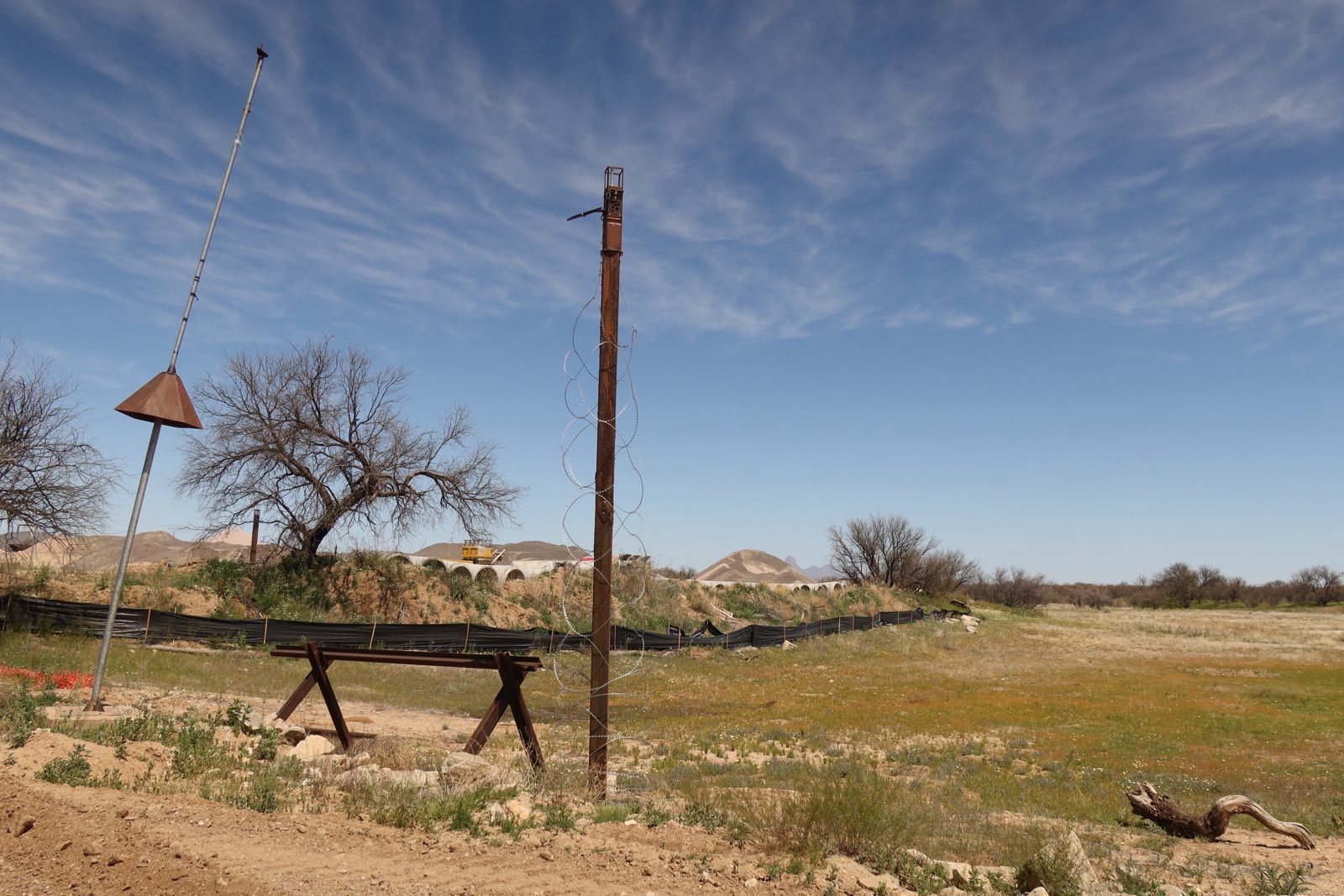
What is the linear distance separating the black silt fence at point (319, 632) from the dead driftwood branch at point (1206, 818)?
33.4 ft

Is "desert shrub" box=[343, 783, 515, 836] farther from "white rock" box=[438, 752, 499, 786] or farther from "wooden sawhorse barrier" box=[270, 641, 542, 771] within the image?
"wooden sawhorse barrier" box=[270, 641, 542, 771]

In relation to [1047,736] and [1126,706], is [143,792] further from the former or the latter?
[1126,706]

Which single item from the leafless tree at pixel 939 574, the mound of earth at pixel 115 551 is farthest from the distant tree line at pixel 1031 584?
the mound of earth at pixel 115 551

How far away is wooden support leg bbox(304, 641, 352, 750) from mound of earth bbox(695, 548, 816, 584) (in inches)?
4164

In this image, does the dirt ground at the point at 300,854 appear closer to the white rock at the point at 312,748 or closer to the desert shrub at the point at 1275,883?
the desert shrub at the point at 1275,883

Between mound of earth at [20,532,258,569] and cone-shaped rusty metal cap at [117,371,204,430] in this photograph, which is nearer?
cone-shaped rusty metal cap at [117,371,204,430]

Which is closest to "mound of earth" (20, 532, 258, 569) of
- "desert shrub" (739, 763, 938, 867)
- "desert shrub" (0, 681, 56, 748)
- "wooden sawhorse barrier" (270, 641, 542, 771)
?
"desert shrub" (0, 681, 56, 748)

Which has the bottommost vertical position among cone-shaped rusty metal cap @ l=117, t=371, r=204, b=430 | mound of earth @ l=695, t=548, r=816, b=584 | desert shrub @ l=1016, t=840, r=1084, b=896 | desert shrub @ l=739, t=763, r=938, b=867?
desert shrub @ l=1016, t=840, r=1084, b=896

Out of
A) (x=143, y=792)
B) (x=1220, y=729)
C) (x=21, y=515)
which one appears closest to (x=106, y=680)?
(x=21, y=515)

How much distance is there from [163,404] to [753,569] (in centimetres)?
12242

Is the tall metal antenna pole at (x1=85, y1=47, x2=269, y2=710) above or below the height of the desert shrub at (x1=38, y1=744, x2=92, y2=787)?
above

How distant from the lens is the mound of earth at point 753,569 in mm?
120688

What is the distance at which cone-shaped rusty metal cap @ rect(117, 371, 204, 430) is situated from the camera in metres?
11.3

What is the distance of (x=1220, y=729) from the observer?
67.3 ft
